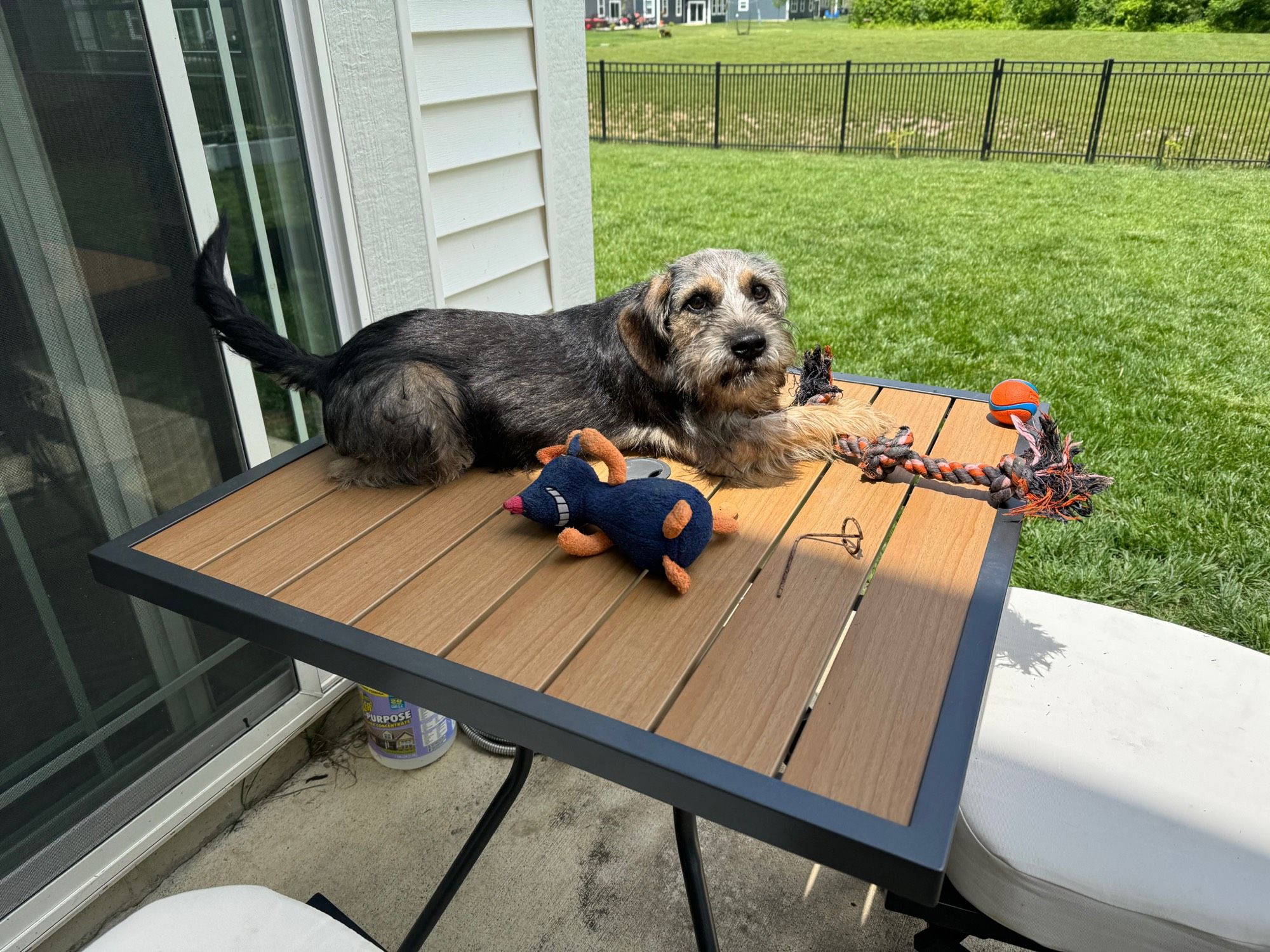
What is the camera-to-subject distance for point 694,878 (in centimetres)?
204

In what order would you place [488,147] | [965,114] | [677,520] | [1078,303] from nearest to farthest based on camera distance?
[677,520] → [488,147] → [1078,303] → [965,114]

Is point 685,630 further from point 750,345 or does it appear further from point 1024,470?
point 1024,470

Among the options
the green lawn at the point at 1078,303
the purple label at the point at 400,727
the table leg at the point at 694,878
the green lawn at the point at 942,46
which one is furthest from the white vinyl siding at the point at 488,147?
the green lawn at the point at 942,46

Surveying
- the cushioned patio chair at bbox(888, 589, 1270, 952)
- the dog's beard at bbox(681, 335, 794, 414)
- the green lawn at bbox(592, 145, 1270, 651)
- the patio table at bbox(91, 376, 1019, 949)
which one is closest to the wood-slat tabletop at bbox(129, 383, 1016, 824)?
the patio table at bbox(91, 376, 1019, 949)

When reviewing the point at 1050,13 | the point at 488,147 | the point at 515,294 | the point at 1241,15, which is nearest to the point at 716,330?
the point at 488,147

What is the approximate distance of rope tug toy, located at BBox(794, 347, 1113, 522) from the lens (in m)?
2.18

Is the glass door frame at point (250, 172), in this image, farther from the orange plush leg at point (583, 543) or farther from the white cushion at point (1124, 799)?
the white cushion at point (1124, 799)

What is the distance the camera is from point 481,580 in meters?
1.97

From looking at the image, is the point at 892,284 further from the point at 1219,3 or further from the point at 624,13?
the point at 624,13

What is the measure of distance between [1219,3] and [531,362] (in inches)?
1760

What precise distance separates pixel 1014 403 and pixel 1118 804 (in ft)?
4.30

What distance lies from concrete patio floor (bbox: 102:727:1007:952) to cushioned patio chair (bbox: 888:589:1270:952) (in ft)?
1.95

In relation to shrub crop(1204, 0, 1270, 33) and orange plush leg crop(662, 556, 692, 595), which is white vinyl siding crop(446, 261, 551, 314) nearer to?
orange plush leg crop(662, 556, 692, 595)

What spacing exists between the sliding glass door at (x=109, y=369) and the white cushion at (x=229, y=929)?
3.85 feet
